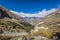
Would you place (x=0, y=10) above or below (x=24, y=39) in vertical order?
above

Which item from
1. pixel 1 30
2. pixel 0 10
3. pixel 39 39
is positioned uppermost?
pixel 0 10

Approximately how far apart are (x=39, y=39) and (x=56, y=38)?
10.9 metres

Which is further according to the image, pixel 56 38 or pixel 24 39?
pixel 56 38

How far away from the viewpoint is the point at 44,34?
63562 millimetres

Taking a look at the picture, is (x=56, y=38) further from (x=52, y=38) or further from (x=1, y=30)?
(x=1, y=30)

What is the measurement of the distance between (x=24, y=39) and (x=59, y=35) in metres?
14.9

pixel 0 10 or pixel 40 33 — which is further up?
pixel 0 10

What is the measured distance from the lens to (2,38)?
62438 mm

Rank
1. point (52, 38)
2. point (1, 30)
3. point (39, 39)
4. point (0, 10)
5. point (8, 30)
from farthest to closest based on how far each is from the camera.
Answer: point (0, 10)
point (8, 30)
point (1, 30)
point (52, 38)
point (39, 39)

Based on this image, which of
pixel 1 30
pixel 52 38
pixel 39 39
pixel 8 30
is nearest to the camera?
pixel 39 39

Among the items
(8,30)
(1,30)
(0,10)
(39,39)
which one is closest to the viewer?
(39,39)

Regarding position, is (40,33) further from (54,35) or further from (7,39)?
(7,39)

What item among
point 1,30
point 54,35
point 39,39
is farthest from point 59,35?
point 1,30

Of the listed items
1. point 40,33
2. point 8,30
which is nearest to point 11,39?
point 40,33
